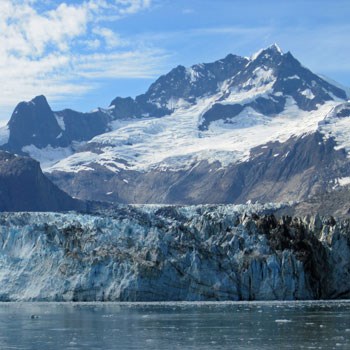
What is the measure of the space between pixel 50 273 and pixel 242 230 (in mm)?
26435

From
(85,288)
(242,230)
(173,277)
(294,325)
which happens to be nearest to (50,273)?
(85,288)

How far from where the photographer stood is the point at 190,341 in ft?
251

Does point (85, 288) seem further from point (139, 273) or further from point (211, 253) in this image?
point (211, 253)

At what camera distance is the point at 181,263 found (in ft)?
398

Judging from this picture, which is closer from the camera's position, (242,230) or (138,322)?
(138,322)

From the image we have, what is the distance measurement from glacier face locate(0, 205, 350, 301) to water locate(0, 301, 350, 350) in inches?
130

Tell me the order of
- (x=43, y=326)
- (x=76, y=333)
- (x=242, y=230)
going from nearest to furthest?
(x=76, y=333), (x=43, y=326), (x=242, y=230)

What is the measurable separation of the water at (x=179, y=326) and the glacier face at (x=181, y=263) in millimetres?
3292

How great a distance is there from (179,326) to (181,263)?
32567mm

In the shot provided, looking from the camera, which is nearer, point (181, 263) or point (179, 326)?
point (179, 326)

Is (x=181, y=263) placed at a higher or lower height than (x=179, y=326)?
higher

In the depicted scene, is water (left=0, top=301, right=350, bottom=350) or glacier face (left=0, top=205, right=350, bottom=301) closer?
water (left=0, top=301, right=350, bottom=350)

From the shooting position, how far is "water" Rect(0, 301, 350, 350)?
2948 inches

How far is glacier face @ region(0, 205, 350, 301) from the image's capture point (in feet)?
396
